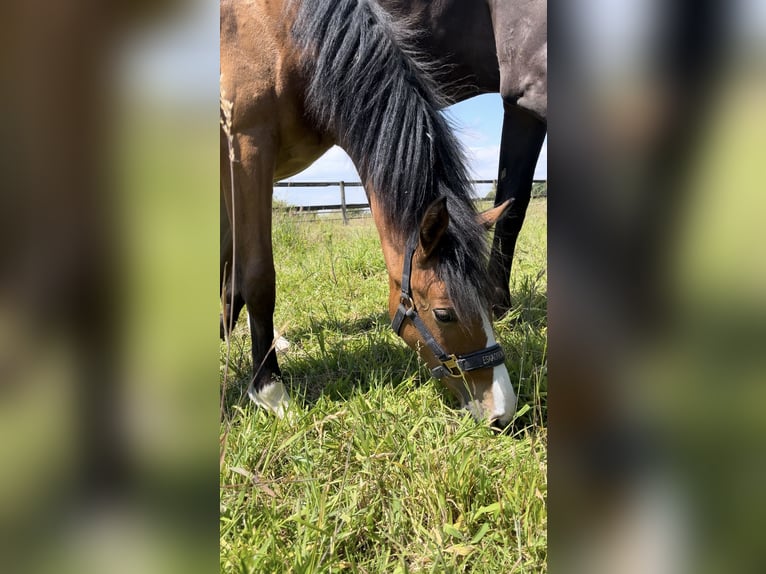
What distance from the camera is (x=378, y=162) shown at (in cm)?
201

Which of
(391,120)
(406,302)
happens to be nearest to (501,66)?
(391,120)

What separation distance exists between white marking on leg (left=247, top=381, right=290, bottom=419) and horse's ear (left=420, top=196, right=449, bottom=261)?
784mm

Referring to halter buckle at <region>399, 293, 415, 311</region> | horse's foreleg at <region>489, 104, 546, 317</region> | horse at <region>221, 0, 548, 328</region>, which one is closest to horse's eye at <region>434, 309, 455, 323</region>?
halter buckle at <region>399, 293, 415, 311</region>

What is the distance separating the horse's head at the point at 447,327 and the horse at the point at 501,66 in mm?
566

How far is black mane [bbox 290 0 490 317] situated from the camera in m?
1.89

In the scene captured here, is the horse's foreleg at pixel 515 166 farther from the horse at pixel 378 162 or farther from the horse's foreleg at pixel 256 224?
the horse's foreleg at pixel 256 224

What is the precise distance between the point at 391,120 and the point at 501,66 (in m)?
0.68

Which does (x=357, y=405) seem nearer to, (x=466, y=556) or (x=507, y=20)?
(x=466, y=556)

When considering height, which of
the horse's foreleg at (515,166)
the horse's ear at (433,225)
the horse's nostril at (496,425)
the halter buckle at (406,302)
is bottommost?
the horse's nostril at (496,425)

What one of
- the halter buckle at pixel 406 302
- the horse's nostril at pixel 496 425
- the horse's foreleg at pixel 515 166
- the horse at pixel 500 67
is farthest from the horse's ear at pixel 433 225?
the horse's foreleg at pixel 515 166

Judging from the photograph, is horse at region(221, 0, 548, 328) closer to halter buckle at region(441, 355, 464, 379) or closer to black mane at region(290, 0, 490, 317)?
black mane at region(290, 0, 490, 317)

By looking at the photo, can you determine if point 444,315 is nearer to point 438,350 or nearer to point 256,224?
point 438,350

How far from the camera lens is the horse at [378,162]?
1.83m
